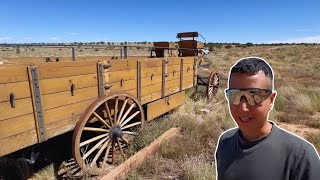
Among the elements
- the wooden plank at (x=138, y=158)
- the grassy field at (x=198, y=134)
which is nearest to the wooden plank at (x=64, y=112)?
the wooden plank at (x=138, y=158)

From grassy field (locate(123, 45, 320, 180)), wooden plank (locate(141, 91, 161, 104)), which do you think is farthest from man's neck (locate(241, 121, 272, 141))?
wooden plank (locate(141, 91, 161, 104))

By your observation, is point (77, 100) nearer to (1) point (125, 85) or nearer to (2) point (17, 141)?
(2) point (17, 141)

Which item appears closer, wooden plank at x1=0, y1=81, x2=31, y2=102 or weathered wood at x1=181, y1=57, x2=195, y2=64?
wooden plank at x1=0, y1=81, x2=31, y2=102

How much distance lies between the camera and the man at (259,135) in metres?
1.16

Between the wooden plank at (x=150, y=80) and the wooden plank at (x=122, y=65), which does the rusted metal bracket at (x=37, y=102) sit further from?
the wooden plank at (x=150, y=80)

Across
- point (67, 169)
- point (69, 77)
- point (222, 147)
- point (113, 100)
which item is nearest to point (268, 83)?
point (222, 147)

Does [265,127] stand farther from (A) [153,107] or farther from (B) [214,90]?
(B) [214,90]

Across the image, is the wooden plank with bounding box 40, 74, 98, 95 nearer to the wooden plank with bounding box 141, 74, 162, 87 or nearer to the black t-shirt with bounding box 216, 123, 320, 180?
the wooden plank with bounding box 141, 74, 162, 87

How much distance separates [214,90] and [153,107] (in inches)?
176

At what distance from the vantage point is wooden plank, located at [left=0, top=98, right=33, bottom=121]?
267 centimetres

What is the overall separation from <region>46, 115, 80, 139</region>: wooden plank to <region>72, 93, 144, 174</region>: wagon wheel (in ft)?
0.35

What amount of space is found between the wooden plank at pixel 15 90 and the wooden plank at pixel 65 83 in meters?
0.19

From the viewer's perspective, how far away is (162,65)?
5.68 meters

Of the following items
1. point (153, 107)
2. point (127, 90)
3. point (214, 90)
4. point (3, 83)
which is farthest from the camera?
point (214, 90)
